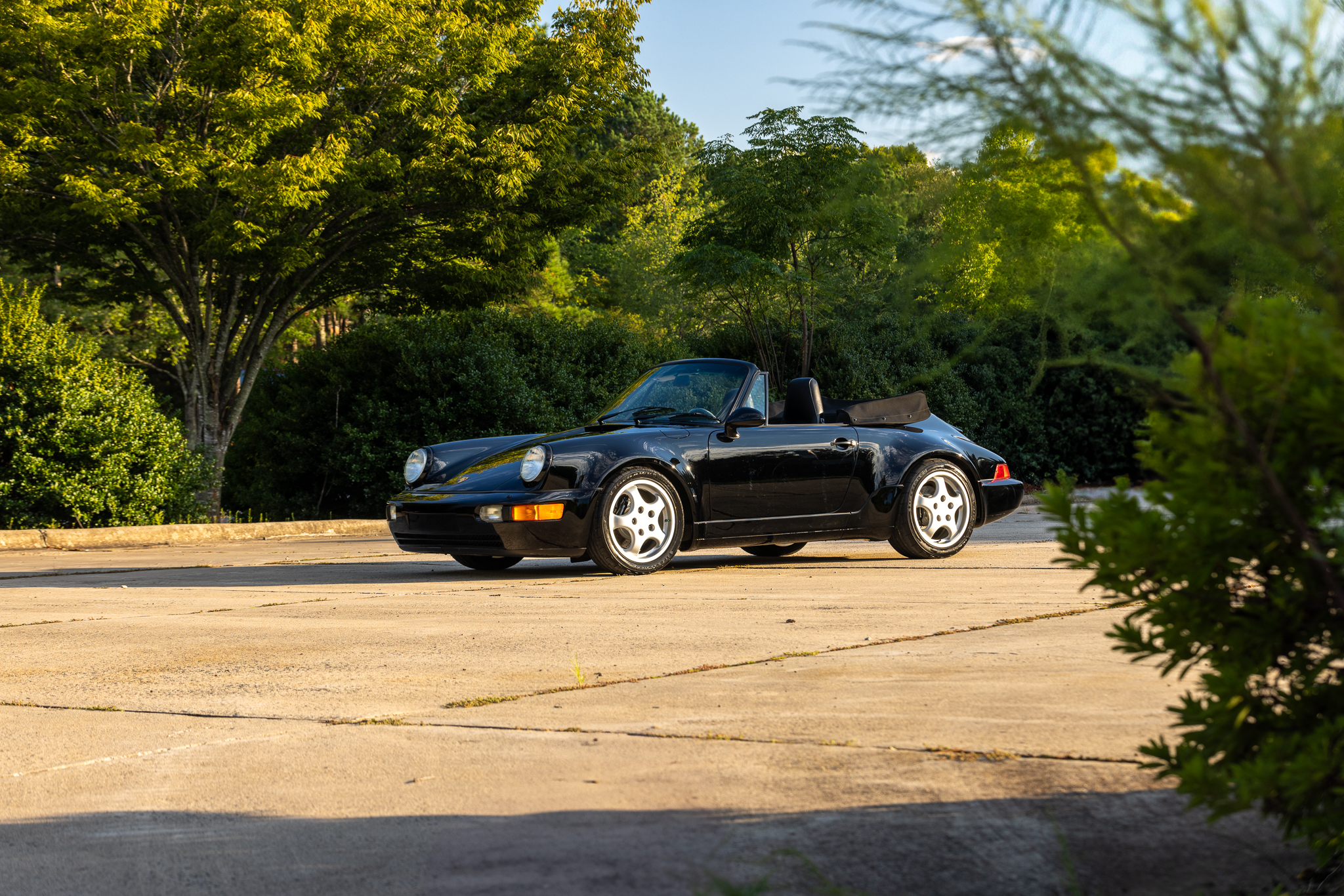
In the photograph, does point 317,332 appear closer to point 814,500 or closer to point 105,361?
point 105,361

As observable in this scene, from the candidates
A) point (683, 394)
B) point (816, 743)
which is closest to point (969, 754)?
point (816, 743)

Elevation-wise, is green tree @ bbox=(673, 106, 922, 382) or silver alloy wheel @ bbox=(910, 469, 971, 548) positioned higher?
green tree @ bbox=(673, 106, 922, 382)

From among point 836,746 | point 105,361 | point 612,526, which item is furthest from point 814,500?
point 105,361

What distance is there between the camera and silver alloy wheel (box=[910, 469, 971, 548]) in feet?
31.2

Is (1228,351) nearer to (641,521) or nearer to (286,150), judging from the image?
(641,521)

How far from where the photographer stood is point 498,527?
8.23 metres

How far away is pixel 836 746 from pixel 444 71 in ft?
49.6

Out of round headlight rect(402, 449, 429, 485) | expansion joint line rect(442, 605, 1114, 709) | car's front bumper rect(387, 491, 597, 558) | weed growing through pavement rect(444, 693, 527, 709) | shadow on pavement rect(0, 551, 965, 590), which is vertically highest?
round headlight rect(402, 449, 429, 485)

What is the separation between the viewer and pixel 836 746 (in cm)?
339

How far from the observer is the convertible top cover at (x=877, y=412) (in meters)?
9.43

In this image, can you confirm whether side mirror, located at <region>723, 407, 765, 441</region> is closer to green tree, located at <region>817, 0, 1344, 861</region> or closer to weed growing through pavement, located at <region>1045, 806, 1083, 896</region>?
weed growing through pavement, located at <region>1045, 806, 1083, 896</region>

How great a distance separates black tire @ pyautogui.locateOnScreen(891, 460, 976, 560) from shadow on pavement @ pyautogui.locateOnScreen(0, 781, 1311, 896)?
6.59 meters

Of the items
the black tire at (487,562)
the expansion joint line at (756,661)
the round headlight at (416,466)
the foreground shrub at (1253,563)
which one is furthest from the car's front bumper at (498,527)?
the foreground shrub at (1253,563)

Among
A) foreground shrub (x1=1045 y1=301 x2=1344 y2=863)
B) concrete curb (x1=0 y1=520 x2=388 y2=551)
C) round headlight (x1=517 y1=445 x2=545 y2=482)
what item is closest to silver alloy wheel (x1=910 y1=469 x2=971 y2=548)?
round headlight (x1=517 y1=445 x2=545 y2=482)
